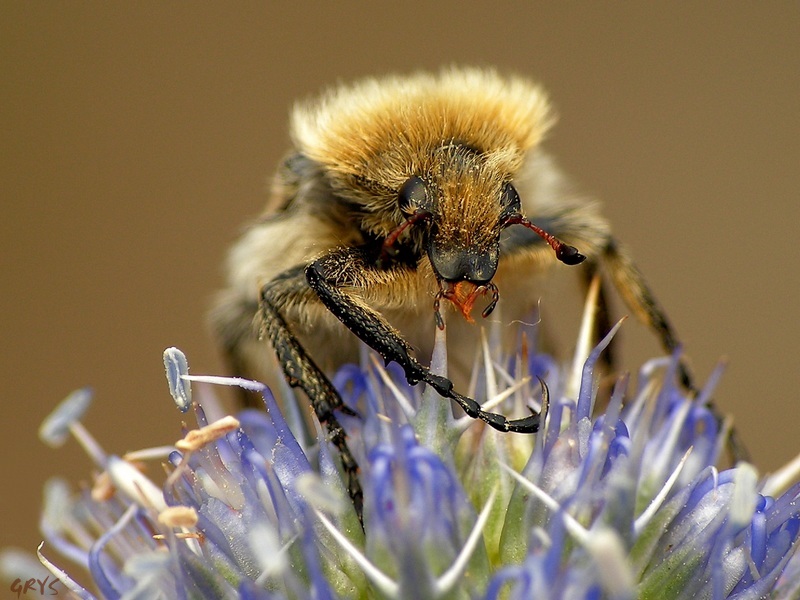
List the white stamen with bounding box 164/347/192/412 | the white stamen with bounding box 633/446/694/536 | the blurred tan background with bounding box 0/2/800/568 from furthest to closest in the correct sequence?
the blurred tan background with bounding box 0/2/800/568
the white stamen with bounding box 164/347/192/412
the white stamen with bounding box 633/446/694/536

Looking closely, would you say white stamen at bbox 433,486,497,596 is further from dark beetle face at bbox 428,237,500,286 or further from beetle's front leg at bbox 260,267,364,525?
dark beetle face at bbox 428,237,500,286

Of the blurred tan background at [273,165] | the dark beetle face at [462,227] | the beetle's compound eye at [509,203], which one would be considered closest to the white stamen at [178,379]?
the dark beetle face at [462,227]

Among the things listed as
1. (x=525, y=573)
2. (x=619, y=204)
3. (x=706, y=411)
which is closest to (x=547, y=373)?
(x=706, y=411)

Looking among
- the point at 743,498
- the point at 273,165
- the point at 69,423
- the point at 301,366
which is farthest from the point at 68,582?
the point at 273,165

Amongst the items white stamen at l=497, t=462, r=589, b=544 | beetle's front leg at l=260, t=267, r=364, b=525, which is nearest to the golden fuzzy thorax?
beetle's front leg at l=260, t=267, r=364, b=525

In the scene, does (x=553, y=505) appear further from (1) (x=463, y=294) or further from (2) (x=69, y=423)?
(2) (x=69, y=423)

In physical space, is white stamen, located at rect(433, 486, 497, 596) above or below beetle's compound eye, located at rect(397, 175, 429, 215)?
below

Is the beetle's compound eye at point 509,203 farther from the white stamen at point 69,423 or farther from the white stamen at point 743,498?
the white stamen at point 69,423

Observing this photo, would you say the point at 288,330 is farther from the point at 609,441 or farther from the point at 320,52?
the point at 320,52
